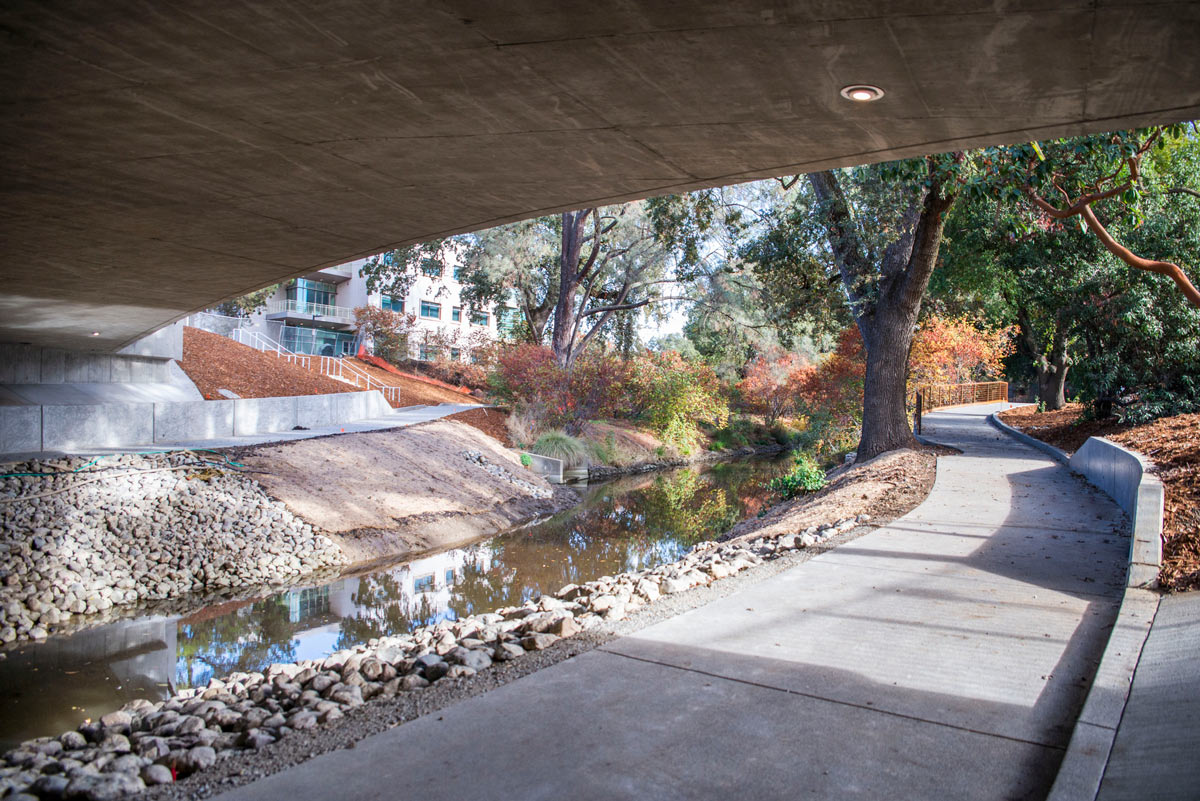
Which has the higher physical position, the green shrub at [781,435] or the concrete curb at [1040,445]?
the concrete curb at [1040,445]

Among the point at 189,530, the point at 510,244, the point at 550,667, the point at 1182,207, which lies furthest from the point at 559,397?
the point at 550,667

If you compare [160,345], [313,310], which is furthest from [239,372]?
[313,310]

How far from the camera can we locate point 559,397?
2502 cm

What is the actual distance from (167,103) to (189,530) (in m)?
8.24

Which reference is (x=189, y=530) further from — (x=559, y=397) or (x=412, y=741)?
(x=559, y=397)

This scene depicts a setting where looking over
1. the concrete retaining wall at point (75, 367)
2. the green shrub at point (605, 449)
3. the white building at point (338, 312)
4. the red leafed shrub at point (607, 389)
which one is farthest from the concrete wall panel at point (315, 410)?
the white building at point (338, 312)

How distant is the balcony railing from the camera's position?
4388 cm

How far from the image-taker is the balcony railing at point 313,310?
144ft

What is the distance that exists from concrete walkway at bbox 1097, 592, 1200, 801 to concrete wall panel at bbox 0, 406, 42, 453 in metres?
14.4

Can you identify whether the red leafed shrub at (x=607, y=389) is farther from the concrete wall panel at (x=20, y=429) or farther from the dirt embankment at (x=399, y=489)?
the concrete wall panel at (x=20, y=429)

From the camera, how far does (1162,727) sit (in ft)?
11.5

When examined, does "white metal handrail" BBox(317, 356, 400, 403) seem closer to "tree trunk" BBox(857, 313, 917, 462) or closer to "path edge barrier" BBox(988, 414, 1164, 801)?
"tree trunk" BBox(857, 313, 917, 462)

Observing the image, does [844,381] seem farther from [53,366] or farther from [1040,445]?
[53,366]

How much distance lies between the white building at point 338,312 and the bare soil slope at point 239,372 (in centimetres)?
1356
